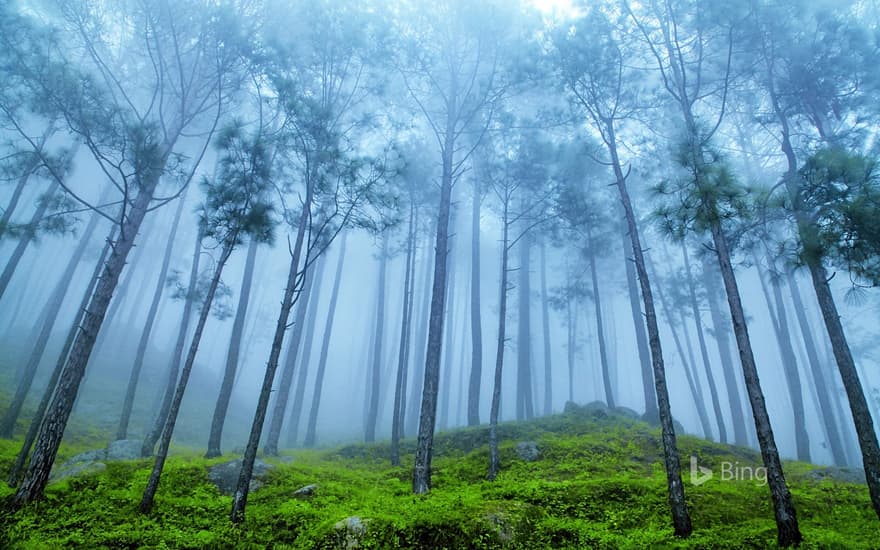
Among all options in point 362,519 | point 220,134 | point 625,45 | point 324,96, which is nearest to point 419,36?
point 324,96

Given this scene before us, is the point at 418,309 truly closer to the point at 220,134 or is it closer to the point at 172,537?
the point at 220,134

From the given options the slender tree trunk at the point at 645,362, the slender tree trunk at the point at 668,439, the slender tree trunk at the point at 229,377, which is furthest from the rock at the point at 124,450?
the slender tree trunk at the point at 645,362

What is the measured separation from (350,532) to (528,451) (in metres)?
7.30

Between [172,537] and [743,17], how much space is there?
1693cm

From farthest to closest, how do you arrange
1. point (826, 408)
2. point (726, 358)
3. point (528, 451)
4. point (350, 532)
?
point (726, 358) < point (826, 408) < point (528, 451) < point (350, 532)

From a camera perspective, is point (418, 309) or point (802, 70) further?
point (418, 309)

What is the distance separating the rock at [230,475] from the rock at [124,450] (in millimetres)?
5209

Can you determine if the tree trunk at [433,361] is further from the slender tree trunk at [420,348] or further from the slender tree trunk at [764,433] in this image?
the slender tree trunk at [420,348]

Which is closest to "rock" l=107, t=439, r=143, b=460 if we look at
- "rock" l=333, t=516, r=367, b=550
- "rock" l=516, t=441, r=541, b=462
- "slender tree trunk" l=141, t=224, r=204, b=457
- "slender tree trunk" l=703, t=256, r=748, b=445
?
"slender tree trunk" l=141, t=224, r=204, b=457

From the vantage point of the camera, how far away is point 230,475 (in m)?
9.40

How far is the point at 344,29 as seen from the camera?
498 inches

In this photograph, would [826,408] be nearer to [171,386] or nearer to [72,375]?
[72,375]

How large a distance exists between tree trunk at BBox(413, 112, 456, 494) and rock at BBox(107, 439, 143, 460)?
9.73 metres

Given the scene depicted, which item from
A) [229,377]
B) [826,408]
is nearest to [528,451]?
[229,377]
